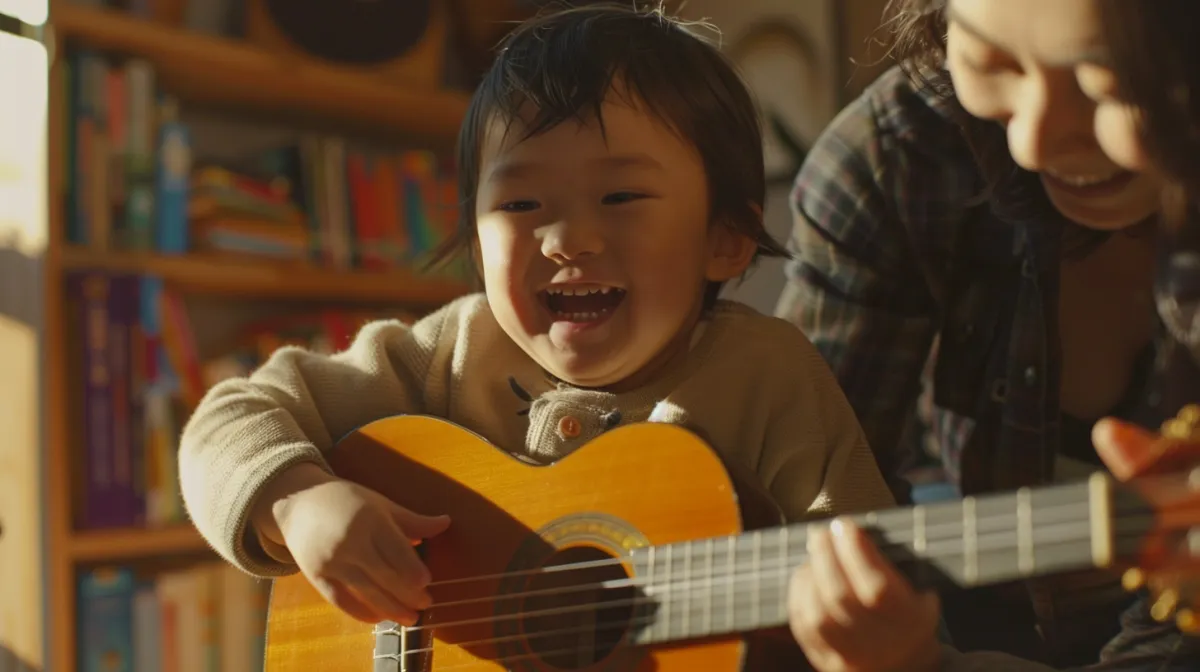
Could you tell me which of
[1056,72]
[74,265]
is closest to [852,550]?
[1056,72]

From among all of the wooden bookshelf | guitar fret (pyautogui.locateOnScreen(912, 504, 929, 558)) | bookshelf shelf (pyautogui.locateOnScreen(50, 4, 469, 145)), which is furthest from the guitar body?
bookshelf shelf (pyautogui.locateOnScreen(50, 4, 469, 145))

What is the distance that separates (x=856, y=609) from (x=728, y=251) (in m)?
0.34

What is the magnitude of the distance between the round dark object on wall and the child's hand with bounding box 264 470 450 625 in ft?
5.32

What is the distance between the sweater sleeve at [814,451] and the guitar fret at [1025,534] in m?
0.19

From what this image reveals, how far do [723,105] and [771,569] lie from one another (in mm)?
362

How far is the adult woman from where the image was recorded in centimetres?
88

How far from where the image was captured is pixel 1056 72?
53 cm

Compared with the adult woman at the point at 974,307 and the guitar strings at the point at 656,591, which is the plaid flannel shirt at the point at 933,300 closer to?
the adult woman at the point at 974,307

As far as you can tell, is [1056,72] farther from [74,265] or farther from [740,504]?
[74,265]

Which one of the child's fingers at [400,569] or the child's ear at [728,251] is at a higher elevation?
the child's ear at [728,251]

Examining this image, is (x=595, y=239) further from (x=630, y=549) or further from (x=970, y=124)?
(x=970, y=124)

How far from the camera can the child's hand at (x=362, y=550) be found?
71 cm

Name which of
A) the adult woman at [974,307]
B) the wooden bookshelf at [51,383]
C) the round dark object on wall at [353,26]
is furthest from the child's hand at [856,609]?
the round dark object on wall at [353,26]

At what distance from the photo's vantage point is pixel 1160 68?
509 mm
